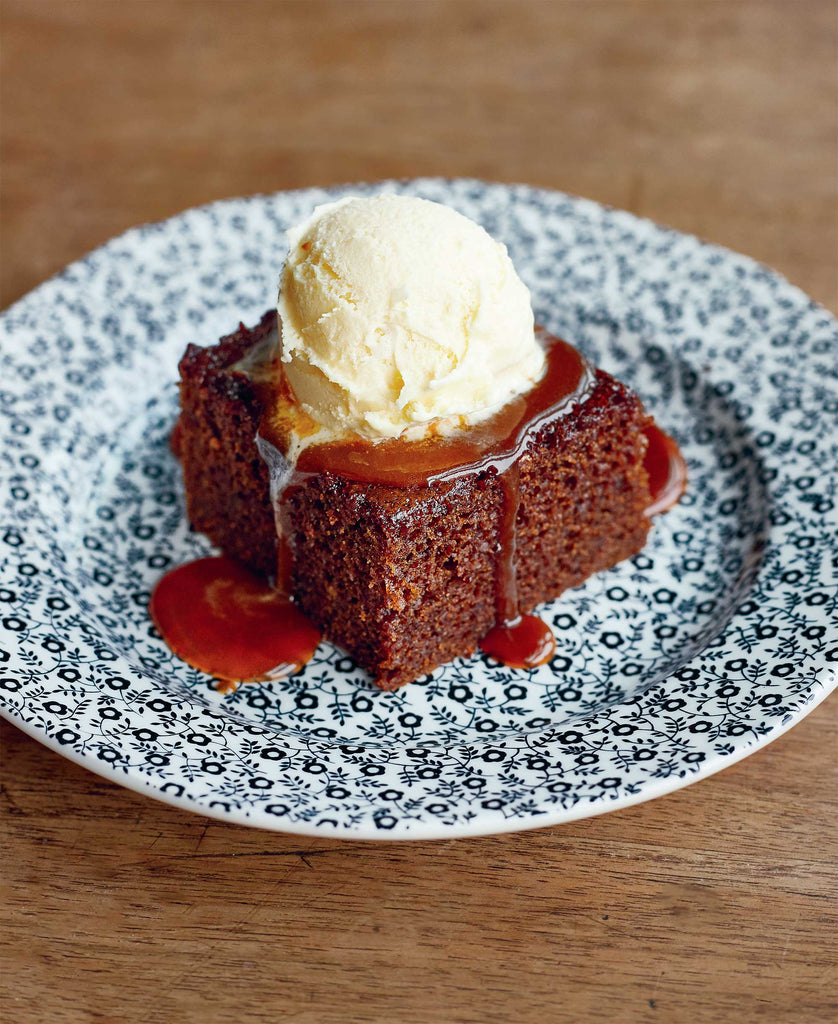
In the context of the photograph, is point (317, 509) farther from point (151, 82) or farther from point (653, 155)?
point (151, 82)

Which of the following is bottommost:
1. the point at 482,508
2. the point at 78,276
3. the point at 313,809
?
the point at 313,809

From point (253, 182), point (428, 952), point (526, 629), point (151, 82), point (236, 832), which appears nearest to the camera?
point (428, 952)

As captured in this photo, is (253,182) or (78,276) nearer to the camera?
(78,276)

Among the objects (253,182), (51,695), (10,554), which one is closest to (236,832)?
(51,695)

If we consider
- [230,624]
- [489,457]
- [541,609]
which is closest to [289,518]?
[230,624]

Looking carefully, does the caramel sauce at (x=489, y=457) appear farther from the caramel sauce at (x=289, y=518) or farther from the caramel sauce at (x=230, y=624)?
the caramel sauce at (x=230, y=624)

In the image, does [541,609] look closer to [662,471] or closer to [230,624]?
[662,471]

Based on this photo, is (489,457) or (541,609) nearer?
(489,457)
